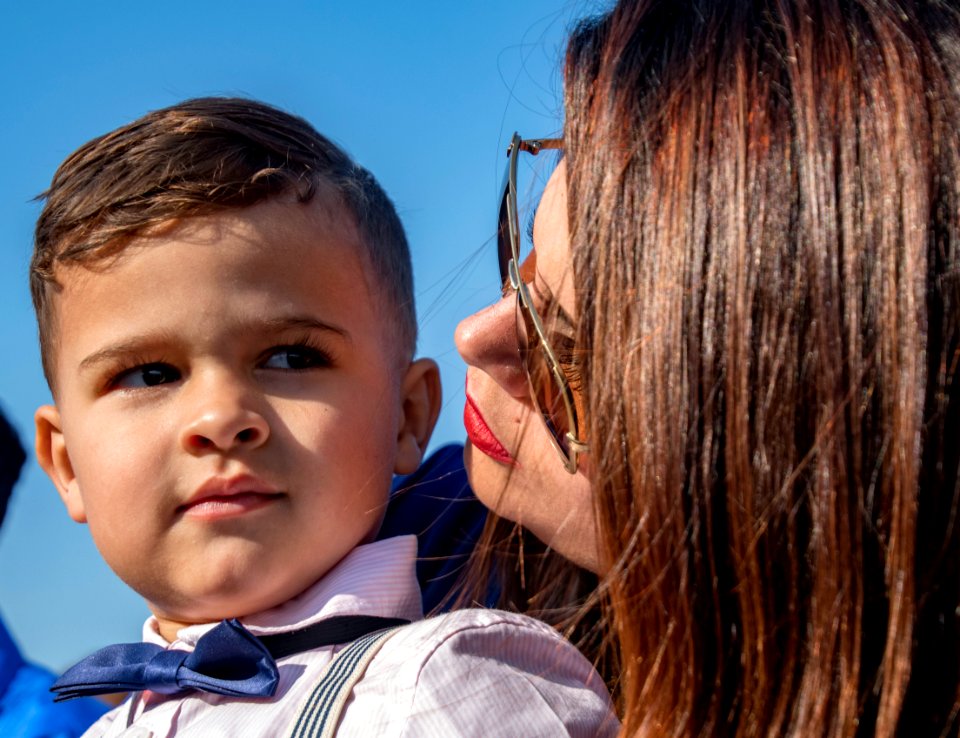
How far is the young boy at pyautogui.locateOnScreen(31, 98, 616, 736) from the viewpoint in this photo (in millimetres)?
1693

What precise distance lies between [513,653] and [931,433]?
69cm

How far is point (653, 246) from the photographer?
4.30 ft

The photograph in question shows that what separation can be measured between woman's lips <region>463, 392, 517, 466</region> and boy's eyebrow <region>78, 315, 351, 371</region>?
0.31 metres

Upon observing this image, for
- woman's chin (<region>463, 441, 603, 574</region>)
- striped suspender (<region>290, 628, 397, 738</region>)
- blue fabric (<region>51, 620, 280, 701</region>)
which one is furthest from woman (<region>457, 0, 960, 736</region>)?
blue fabric (<region>51, 620, 280, 701</region>)

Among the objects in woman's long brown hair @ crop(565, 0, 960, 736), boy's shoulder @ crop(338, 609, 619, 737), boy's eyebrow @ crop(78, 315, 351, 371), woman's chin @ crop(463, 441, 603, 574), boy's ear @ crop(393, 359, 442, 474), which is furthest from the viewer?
boy's ear @ crop(393, 359, 442, 474)

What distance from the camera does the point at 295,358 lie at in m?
1.85

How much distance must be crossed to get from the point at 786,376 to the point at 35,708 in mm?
1893

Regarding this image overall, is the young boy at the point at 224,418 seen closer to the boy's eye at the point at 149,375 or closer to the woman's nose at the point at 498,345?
the boy's eye at the point at 149,375

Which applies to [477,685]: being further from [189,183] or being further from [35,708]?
[35,708]

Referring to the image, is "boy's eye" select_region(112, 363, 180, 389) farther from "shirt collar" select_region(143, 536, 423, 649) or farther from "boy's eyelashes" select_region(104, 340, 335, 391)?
"shirt collar" select_region(143, 536, 423, 649)

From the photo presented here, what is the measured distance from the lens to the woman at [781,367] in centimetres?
122

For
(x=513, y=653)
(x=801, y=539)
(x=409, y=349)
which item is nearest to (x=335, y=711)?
(x=513, y=653)

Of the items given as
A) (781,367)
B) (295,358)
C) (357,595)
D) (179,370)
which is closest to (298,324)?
(295,358)

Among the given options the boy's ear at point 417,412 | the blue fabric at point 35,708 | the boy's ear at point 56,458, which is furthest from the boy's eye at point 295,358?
the blue fabric at point 35,708
